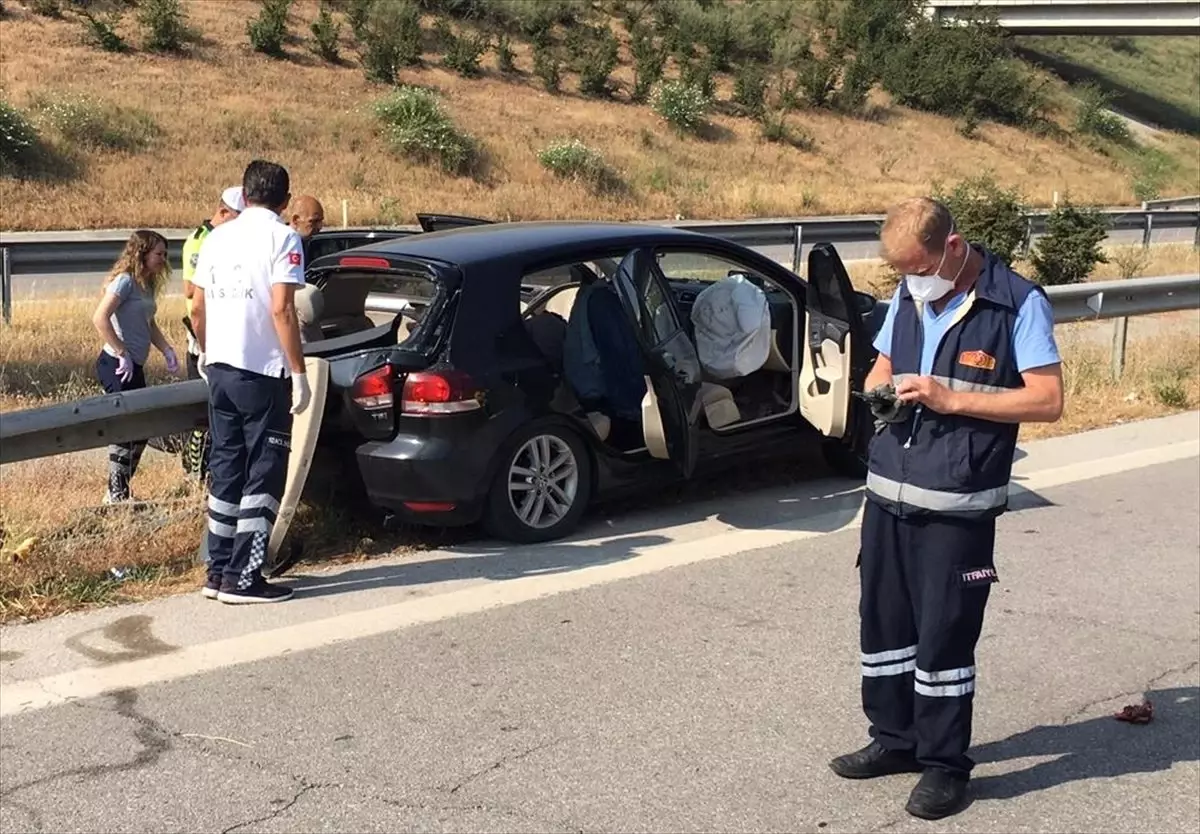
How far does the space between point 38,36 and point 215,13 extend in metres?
6.28

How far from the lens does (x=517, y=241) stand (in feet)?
22.3

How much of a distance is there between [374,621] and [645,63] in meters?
40.2

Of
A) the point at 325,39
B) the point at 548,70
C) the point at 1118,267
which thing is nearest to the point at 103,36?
the point at 325,39

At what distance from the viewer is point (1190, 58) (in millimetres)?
74188

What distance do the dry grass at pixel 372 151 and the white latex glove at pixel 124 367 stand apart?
2041 cm

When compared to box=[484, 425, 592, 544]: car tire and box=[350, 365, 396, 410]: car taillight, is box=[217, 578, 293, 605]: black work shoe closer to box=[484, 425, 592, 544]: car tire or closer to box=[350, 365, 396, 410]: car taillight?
box=[350, 365, 396, 410]: car taillight

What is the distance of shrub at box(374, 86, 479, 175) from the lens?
3316 centimetres

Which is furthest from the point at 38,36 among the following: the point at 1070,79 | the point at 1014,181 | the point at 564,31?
the point at 1070,79

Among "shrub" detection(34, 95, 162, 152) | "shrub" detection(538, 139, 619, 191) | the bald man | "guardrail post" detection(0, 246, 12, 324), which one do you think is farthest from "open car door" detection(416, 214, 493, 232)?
"shrub" detection(538, 139, 619, 191)

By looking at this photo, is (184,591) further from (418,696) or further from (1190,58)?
(1190,58)

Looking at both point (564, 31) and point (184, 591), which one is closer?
point (184, 591)

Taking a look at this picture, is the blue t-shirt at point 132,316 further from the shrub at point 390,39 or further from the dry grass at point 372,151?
the shrub at point 390,39

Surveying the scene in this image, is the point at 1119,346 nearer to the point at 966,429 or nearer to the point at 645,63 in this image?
the point at 966,429

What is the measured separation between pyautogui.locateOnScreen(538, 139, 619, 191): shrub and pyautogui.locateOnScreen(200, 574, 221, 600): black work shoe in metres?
29.4
